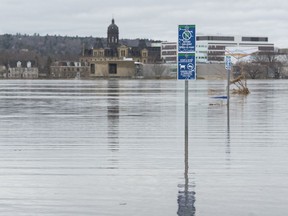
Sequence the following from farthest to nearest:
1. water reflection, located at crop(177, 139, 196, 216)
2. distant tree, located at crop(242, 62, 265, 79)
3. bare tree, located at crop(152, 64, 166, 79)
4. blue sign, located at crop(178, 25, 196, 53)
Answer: bare tree, located at crop(152, 64, 166, 79), distant tree, located at crop(242, 62, 265, 79), blue sign, located at crop(178, 25, 196, 53), water reflection, located at crop(177, 139, 196, 216)

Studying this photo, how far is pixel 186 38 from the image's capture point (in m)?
11.9

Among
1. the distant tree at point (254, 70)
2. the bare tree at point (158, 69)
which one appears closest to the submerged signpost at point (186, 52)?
the distant tree at point (254, 70)

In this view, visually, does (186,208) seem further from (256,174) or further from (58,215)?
(256,174)

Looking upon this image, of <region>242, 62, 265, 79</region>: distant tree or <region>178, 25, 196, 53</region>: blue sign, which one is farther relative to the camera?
<region>242, 62, 265, 79</region>: distant tree

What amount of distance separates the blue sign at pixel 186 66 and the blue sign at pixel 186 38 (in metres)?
0.10

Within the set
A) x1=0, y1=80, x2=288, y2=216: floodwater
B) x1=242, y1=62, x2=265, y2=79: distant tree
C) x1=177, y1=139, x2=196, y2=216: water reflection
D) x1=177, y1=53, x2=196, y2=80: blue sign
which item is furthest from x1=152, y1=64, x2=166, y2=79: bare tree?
x1=177, y1=139, x2=196, y2=216: water reflection

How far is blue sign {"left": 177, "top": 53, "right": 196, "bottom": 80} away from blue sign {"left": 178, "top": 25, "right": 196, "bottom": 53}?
0.34 feet

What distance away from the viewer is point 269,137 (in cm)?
1941

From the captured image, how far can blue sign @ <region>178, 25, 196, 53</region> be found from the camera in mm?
11875

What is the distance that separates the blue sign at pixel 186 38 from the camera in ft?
39.0

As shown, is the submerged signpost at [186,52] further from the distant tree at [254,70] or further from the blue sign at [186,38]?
the distant tree at [254,70]

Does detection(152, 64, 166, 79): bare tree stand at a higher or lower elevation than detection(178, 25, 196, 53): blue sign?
lower

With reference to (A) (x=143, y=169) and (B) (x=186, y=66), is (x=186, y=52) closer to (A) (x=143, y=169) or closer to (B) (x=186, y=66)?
(B) (x=186, y=66)

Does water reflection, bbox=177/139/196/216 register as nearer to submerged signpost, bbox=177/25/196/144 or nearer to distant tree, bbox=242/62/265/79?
submerged signpost, bbox=177/25/196/144
